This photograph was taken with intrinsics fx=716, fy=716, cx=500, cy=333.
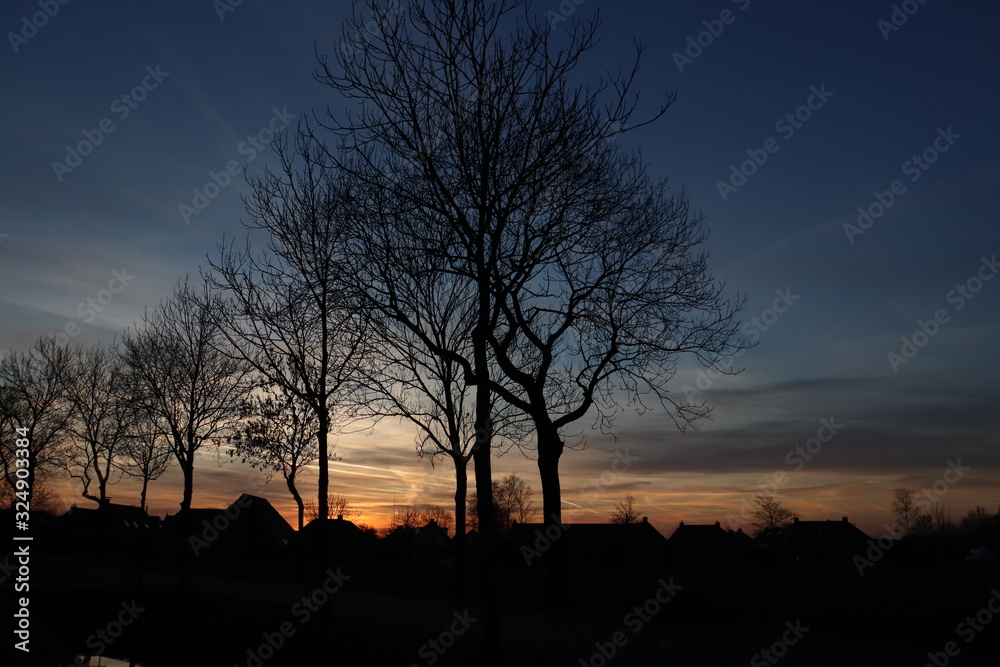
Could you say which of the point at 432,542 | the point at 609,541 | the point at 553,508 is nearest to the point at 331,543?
the point at 609,541

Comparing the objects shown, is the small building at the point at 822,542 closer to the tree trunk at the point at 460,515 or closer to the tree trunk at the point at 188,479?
the tree trunk at the point at 460,515

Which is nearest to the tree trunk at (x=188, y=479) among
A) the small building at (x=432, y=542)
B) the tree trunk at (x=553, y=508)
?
the tree trunk at (x=553, y=508)

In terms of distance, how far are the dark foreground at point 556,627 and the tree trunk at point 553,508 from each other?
1.71 feet

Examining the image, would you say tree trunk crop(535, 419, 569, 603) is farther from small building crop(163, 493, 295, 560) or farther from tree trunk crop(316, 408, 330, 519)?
small building crop(163, 493, 295, 560)

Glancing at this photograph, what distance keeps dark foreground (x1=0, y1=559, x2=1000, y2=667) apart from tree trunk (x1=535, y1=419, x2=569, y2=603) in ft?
1.71

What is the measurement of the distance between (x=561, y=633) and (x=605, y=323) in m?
8.14

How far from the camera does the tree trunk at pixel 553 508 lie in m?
18.1

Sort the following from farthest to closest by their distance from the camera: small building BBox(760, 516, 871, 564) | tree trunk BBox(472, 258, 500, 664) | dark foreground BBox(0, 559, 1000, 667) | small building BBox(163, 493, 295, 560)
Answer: small building BBox(760, 516, 871, 564) < small building BBox(163, 493, 295, 560) < dark foreground BBox(0, 559, 1000, 667) < tree trunk BBox(472, 258, 500, 664)

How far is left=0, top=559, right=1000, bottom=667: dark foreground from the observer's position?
10773 mm

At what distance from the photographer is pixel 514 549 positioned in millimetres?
51375

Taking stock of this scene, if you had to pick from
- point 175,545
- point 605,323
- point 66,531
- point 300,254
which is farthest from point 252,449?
point 66,531

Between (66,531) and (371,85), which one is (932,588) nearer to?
(371,85)

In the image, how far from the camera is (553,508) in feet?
61.6

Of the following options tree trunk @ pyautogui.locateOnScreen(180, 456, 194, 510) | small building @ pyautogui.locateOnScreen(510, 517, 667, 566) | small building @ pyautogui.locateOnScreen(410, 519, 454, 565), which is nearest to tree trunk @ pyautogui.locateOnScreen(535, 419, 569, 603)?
tree trunk @ pyautogui.locateOnScreen(180, 456, 194, 510)
